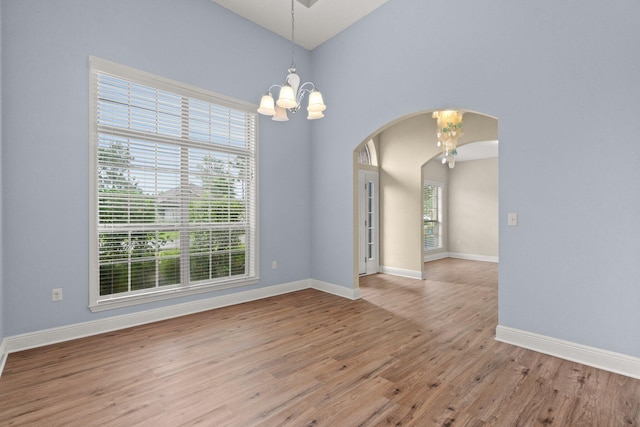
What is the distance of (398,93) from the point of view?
13.1ft

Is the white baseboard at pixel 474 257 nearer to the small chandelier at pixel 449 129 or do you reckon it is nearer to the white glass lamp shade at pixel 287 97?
the small chandelier at pixel 449 129

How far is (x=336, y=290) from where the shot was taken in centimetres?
479

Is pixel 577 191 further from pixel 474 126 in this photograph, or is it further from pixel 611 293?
pixel 474 126

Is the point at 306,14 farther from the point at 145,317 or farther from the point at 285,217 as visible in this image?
the point at 145,317

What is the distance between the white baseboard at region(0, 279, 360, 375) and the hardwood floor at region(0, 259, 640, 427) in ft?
0.37

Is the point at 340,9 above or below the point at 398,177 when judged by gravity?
above

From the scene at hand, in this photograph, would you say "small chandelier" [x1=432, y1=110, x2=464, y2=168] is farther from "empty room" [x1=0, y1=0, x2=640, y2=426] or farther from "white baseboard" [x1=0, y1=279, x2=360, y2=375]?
"white baseboard" [x1=0, y1=279, x2=360, y2=375]

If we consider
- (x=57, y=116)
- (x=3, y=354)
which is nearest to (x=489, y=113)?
(x=57, y=116)

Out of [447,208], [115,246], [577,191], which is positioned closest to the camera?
[577,191]

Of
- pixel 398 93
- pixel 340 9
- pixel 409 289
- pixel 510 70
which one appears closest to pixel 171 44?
pixel 340 9

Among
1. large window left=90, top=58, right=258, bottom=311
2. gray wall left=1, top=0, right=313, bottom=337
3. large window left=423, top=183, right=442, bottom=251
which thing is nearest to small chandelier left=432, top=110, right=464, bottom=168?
large window left=90, top=58, right=258, bottom=311

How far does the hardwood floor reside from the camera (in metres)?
1.92

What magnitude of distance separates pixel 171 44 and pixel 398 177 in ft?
14.9

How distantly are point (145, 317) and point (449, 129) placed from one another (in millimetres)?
5097
